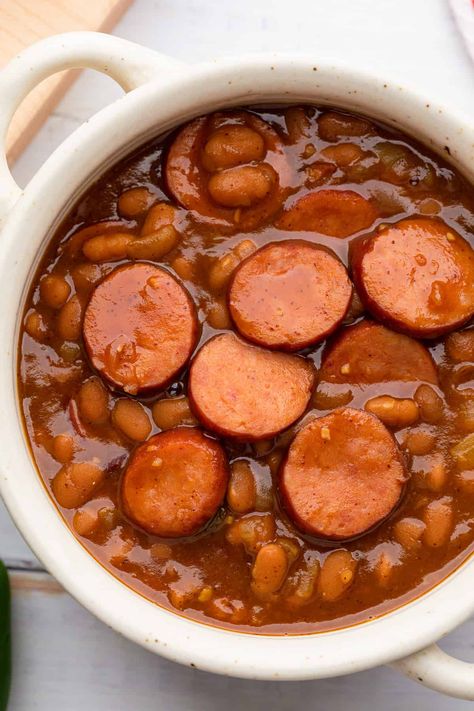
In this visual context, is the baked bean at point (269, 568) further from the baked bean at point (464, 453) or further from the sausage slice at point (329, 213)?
the sausage slice at point (329, 213)

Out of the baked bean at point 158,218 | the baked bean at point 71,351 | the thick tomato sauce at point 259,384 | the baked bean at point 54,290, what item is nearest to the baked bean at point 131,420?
the thick tomato sauce at point 259,384

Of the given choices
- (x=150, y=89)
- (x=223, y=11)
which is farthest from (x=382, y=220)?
(x=223, y=11)

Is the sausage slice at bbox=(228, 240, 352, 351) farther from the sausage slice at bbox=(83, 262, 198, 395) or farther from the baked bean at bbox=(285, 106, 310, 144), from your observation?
the baked bean at bbox=(285, 106, 310, 144)

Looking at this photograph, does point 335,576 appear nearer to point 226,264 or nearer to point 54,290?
point 226,264

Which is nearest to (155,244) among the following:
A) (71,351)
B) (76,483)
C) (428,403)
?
(71,351)

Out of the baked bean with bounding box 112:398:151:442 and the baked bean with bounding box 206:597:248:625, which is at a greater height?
the baked bean with bounding box 112:398:151:442

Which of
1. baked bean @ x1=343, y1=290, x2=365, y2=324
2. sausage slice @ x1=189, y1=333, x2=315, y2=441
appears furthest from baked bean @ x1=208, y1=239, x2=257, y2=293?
baked bean @ x1=343, y1=290, x2=365, y2=324
